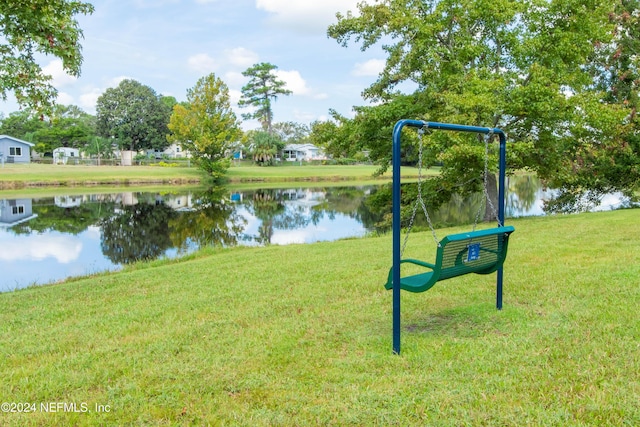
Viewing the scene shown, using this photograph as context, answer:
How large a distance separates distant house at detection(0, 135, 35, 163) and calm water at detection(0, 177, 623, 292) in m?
25.4

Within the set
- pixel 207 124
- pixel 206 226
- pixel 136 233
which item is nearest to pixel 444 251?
pixel 136 233

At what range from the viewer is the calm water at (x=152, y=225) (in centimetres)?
1427

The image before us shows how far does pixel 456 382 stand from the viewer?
3.52 m

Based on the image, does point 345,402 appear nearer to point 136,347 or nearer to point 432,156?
point 136,347

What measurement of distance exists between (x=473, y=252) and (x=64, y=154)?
237 feet

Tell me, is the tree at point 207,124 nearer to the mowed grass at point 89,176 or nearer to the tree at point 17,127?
the mowed grass at point 89,176

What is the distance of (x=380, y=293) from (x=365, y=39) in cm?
1402

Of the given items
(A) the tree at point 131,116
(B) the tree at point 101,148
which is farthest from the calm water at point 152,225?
(A) the tree at point 131,116

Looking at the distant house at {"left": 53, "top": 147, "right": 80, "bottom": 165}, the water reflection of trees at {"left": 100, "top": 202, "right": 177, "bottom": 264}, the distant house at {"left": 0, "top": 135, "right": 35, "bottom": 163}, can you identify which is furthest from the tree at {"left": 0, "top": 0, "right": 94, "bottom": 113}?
the distant house at {"left": 53, "top": 147, "right": 80, "bottom": 165}

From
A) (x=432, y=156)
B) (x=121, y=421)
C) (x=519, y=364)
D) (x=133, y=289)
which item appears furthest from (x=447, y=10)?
(x=121, y=421)

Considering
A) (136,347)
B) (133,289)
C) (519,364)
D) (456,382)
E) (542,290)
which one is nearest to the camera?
(456,382)

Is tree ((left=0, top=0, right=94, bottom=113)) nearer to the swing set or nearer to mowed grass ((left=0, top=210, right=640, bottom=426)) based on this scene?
mowed grass ((left=0, top=210, right=640, bottom=426))

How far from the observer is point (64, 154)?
66000mm

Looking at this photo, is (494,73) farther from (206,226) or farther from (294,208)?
(294,208)
